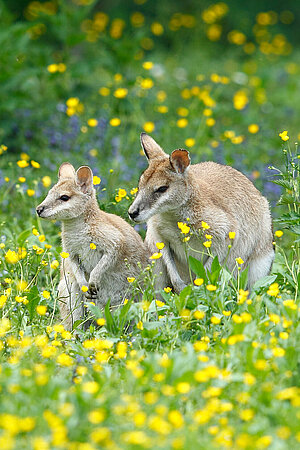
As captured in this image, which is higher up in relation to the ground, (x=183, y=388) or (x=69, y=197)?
(x=183, y=388)

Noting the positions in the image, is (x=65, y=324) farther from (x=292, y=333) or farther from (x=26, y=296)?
(x=292, y=333)

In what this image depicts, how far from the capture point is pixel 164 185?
17.4 ft

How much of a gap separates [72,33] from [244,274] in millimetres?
5317

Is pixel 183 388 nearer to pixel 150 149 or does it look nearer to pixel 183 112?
pixel 150 149

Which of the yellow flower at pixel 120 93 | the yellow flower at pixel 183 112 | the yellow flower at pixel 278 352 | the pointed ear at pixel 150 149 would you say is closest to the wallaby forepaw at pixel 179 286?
the pointed ear at pixel 150 149

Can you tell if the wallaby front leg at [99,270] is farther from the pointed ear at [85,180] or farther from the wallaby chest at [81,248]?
the pointed ear at [85,180]

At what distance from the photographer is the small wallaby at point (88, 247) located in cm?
524

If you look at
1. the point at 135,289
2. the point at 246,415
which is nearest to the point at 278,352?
the point at 246,415

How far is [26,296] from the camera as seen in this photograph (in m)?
4.94

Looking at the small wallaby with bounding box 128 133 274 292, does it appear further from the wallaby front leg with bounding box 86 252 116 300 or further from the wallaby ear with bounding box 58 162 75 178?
the wallaby ear with bounding box 58 162 75 178

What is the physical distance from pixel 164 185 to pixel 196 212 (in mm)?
320

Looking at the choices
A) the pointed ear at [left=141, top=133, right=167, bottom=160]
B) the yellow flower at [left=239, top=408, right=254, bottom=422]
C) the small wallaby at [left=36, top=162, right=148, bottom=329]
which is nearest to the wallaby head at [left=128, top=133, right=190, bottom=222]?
the pointed ear at [left=141, top=133, right=167, bottom=160]

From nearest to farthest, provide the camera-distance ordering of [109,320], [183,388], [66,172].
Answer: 1. [183,388]
2. [109,320]
3. [66,172]

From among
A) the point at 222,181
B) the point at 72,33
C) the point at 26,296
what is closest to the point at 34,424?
the point at 26,296
